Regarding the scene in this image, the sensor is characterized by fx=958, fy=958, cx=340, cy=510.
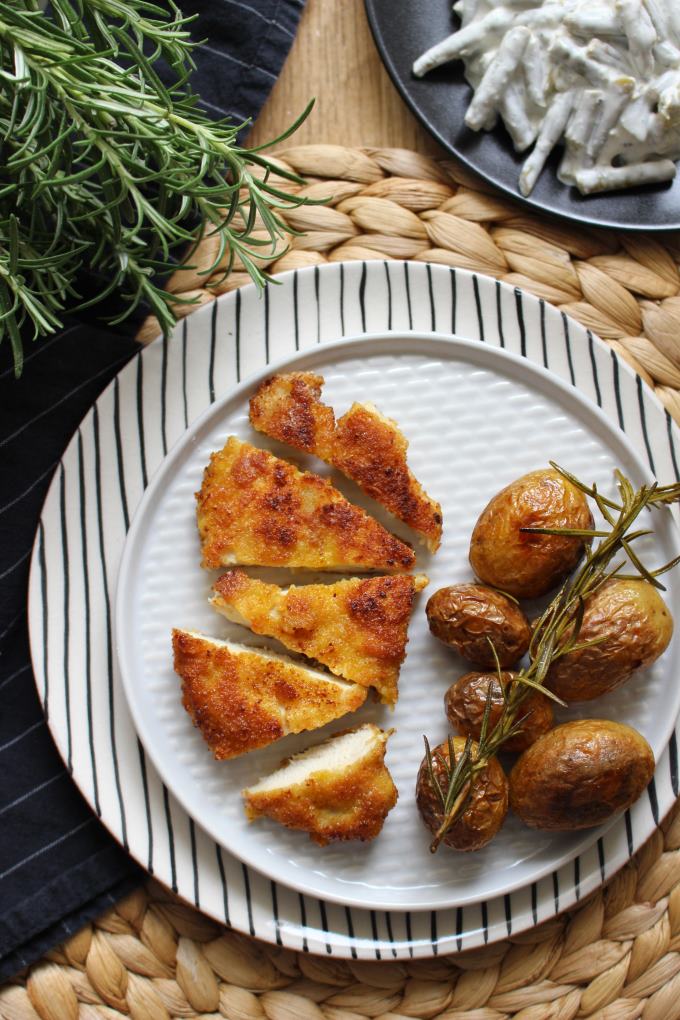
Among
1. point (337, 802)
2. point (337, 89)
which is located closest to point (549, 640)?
point (337, 802)

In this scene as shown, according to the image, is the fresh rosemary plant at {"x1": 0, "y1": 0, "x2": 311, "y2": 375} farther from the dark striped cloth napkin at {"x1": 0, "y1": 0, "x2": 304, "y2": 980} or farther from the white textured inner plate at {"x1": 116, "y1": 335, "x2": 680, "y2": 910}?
the white textured inner plate at {"x1": 116, "y1": 335, "x2": 680, "y2": 910}

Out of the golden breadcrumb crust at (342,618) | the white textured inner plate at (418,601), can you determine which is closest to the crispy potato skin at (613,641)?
the white textured inner plate at (418,601)

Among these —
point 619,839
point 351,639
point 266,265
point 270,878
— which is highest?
point 266,265

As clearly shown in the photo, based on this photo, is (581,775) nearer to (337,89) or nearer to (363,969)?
(363,969)

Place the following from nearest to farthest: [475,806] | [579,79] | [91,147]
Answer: [91,147] → [475,806] → [579,79]

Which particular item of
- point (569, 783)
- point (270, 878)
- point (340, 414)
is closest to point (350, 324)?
point (340, 414)

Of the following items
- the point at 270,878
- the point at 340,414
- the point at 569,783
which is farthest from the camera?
the point at 340,414

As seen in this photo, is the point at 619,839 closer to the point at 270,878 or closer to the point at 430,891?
the point at 430,891
